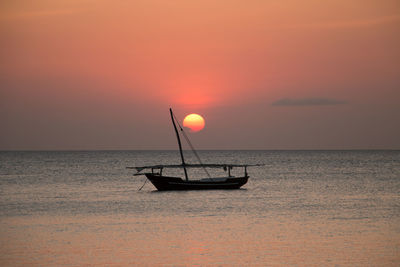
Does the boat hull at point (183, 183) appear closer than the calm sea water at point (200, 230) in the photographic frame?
No

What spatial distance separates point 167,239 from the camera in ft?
93.2

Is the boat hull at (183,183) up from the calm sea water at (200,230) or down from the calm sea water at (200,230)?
up

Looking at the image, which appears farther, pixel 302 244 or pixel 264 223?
pixel 264 223

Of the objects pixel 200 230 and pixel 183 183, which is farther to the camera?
pixel 183 183

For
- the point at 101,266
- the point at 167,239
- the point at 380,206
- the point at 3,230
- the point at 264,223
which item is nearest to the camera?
the point at 101,266

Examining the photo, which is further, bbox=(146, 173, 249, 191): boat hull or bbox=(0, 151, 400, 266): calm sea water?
bbox=(146, 173, 249, 191): boat hull

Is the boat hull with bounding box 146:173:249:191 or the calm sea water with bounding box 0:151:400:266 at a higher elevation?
the boat hull with bounding box 146:173:249:191

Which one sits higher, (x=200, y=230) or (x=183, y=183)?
(x=183, y=183)

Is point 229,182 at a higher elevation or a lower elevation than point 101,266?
higher

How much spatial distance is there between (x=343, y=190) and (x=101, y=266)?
4378cm

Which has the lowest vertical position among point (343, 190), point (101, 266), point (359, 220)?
point (101, 266)

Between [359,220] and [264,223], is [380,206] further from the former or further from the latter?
[264,223]

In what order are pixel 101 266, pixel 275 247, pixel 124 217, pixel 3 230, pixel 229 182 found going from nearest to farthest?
pixel 101 266
pixel 275 247
pixel 3 230
pixel 124 217
pixel 229 182

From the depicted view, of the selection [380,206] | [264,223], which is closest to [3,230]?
[264,223]
